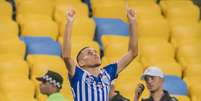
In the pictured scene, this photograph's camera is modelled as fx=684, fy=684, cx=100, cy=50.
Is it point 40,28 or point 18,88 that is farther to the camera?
point 40,28

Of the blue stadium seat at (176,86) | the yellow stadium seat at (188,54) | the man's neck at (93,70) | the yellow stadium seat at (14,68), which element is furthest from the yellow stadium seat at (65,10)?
the man's neck at (93,70)

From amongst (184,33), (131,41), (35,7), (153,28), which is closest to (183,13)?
(184,33)

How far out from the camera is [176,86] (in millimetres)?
6703

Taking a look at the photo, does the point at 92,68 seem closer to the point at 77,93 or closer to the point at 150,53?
the point at 77,93

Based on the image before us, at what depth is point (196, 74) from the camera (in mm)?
7094

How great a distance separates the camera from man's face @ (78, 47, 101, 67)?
4.71 meters

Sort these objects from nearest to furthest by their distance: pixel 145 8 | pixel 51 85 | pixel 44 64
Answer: pixel 51 85, pixel 44 64, pixel 145 8

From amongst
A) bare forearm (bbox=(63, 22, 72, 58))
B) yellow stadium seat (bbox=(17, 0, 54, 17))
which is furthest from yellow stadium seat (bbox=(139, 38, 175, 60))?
bare forearm (bbox=(63, 22, 72, 58))

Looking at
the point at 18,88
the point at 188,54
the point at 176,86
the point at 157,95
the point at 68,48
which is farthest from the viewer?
the point at 188,54

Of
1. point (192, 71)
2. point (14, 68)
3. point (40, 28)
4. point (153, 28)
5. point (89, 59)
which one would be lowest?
point (192, 71)

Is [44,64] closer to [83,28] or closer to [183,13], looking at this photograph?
[83,28]

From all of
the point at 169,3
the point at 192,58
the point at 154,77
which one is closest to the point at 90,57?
the point at 154,77

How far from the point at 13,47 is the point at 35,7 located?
2.75 feet

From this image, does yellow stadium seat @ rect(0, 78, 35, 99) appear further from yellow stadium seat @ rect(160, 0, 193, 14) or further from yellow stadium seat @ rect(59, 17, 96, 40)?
yellow stadium seat @ rect(160, 0, 193, 14)
